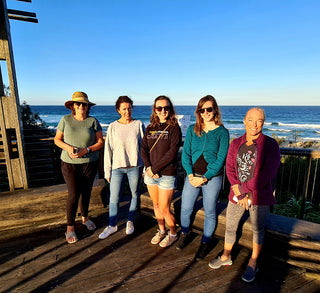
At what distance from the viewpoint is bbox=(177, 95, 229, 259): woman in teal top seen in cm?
226

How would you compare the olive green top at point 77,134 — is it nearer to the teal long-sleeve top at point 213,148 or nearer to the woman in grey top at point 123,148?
the woman in grey top at point 123,148

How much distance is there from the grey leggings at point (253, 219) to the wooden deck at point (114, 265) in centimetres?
43

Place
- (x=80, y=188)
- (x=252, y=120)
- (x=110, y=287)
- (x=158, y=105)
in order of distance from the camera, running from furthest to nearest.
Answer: (x=80, y=188) < (x=158, y=105) < (x=110, y=287) < (x=252, y=120)

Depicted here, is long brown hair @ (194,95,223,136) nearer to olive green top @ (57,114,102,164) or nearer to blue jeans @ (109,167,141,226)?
blue jeans @ (109,167,141,226)

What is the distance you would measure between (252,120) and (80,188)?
240cm

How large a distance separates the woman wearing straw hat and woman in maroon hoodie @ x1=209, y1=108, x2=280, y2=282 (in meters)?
1.86

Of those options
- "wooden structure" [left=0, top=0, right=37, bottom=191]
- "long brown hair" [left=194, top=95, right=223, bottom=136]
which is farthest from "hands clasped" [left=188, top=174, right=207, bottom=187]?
"wooden structure" [left=0, top=0, right=37, bottom=191]

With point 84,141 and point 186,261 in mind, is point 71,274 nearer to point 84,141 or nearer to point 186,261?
point 186,261

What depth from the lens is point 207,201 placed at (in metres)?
2.37

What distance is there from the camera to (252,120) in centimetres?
197

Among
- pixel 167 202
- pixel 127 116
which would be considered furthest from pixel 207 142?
pixel 127 116

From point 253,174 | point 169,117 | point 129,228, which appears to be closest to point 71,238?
point 129,228

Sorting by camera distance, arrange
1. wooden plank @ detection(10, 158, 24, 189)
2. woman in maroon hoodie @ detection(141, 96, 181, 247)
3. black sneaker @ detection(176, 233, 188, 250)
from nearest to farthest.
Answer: woman in maroon hoodie @ detection(141, 96, 181, 247) → black sneaker @ detection(176, 233, 188, 250) → wooden plank @ detection(10, 158, 24, 189)

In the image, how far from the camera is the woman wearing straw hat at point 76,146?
2764 mm
